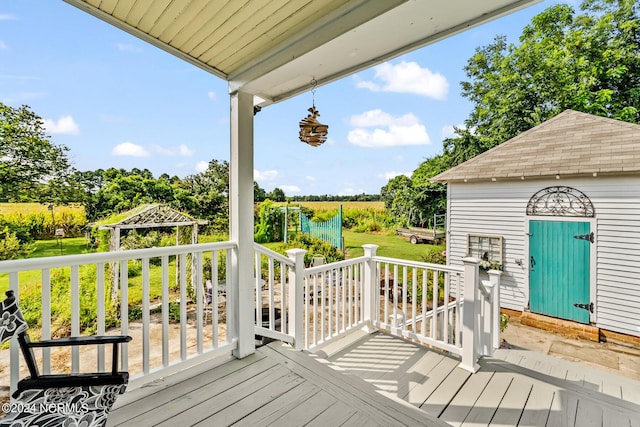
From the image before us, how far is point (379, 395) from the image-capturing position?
1.72 meters

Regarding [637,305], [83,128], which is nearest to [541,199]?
[637,305]

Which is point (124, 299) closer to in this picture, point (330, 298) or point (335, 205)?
point (330, 298)

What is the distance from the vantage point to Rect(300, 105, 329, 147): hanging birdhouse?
7.15 ft

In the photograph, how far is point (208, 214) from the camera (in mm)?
2996

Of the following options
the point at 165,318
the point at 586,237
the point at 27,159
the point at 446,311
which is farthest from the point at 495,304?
the point at 27,159

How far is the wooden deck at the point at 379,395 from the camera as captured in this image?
155 centimetres

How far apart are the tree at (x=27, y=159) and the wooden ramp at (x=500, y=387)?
2.42m

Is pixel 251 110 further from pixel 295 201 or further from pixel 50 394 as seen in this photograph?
pixel 295 201

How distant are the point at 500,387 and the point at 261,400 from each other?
5.63 ft

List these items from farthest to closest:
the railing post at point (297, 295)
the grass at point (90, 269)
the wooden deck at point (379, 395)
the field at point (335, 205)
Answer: the field at point (335, 205), the railing post at point (297, 295), the grass at point (90, 269), the wooden deck at point (379, 395)

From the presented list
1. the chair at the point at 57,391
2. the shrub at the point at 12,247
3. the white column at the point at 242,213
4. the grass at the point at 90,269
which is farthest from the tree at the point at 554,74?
the shrub at the point at 12,247

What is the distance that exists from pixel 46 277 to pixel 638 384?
Answer: 159 inches

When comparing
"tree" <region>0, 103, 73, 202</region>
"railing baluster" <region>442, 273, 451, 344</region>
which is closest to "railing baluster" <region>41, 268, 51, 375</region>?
"tree" <region>0, 103, 73, 202</region>

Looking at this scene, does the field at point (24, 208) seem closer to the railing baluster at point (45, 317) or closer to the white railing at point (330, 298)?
the railing baluster at point (45, 317)
